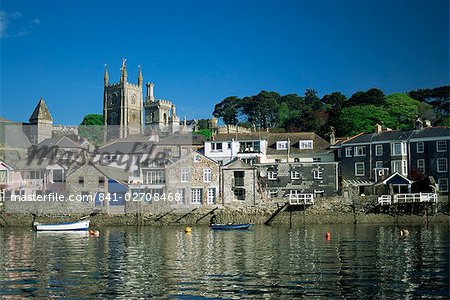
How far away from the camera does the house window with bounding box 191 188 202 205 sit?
63.1 meters

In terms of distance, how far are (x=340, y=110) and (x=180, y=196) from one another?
2040 inches

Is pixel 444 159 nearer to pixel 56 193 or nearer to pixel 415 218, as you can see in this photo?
pixel 415 218

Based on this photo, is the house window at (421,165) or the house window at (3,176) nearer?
the house window at (421,165)

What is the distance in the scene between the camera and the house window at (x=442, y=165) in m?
65.4

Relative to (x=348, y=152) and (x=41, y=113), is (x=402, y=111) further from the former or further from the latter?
(x=41, y=113)

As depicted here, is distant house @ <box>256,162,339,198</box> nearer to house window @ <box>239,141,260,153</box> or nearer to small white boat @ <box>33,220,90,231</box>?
house window @ <box>239,141,260,153</box>

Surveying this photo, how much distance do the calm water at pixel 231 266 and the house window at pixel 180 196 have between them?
52.4ft

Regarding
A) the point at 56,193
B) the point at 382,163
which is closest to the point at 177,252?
the point at 56,193

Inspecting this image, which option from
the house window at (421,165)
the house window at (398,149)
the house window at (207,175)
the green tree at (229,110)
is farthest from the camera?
the green tree at (229,110)

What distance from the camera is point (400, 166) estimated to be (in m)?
67.4

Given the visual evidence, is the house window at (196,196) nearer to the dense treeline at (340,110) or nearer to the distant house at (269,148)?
the distant house at (269,148)

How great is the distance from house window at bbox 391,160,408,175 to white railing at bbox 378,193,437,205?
32.3ft

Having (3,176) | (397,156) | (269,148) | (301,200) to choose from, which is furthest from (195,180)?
(3,176)

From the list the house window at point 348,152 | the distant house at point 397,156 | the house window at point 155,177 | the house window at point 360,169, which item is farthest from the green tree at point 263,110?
the house window at point 155,177
